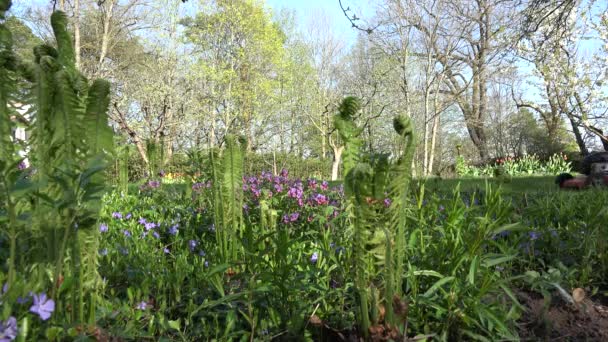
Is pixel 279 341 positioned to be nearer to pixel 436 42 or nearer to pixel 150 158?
pixel 150 158

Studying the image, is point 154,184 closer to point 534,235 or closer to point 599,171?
point 534,235

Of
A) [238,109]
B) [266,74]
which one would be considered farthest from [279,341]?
[266,74]

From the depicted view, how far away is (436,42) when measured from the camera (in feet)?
57.3

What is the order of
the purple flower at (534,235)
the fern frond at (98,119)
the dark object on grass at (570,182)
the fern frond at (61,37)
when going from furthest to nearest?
1. the dark object on grass at (570,182)
2. the purple flower at (534,235)
3. the fern frond at (61,37)
4. the fern frond at (98,119)

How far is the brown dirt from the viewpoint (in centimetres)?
151

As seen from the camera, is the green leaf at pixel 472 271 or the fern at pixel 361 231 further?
the green leaf at pixel 472 271

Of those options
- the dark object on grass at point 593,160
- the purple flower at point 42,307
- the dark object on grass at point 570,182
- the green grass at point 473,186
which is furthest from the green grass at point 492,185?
the purple flower at point 42,307

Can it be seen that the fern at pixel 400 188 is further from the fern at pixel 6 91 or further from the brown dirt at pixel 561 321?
the fern at pixel 6 91

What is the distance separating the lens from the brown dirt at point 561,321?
151 centimetres

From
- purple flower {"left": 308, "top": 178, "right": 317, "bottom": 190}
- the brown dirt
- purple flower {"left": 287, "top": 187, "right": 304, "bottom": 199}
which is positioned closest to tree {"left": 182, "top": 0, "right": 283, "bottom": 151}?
purple flower {"left": 308, "top": 178, "right": 317, "bottom": 190}

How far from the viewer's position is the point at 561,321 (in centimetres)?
160

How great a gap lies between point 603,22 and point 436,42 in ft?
18.6

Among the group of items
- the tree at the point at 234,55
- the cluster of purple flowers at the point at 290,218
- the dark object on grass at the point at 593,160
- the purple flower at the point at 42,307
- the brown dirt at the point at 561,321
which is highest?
the tree at the point at 234,55

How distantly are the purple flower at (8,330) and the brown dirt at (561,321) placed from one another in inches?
56.6
